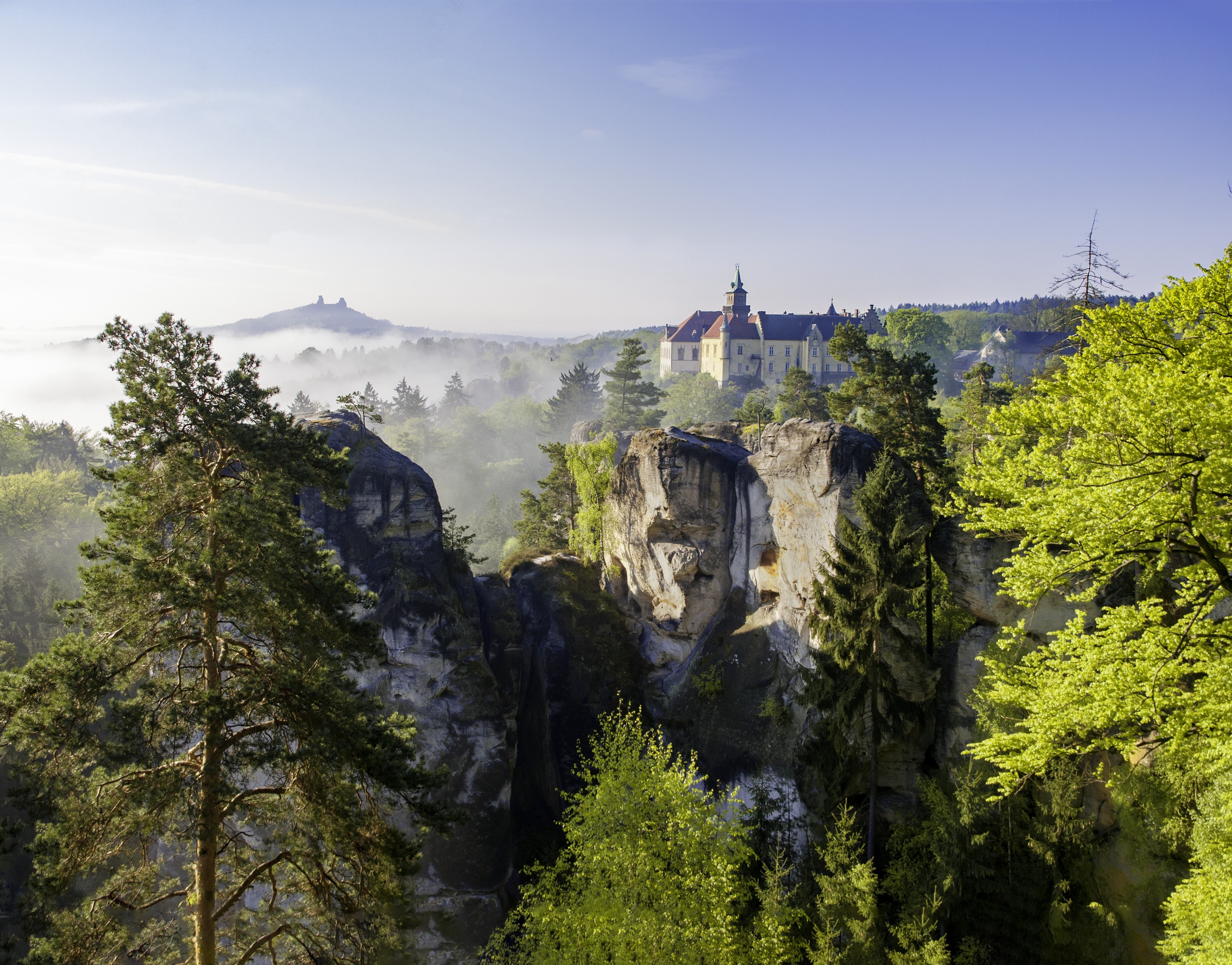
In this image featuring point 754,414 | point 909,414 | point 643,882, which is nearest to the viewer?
point 643,882

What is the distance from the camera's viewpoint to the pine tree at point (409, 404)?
3720 inches

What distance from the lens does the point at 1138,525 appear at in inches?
408

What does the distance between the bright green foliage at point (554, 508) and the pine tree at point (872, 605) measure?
17503 mm

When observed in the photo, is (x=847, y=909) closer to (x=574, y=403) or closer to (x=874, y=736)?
(x=874, y=736)

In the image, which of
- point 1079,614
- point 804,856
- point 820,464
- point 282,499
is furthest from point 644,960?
point 820,464

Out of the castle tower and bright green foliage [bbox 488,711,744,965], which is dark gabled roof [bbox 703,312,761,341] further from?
bright green foliage [bbox 488,711,744,965]

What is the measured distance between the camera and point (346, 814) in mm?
10891

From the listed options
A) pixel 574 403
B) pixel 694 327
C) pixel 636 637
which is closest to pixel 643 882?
pixel 636 637

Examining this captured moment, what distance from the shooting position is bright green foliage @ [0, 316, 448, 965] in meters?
9.86

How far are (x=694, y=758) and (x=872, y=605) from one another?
6670 millimetres

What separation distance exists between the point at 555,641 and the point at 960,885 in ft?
53.3

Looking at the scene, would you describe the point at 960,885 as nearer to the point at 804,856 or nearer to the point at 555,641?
the point at 804,856

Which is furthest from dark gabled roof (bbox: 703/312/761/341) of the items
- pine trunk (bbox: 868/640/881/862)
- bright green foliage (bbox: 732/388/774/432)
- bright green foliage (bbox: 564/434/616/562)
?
pine trunk (bbox: 868/640/881/862)

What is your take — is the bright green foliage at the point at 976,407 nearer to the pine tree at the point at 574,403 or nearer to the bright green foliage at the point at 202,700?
the bright green foliage at the point at 202,700
